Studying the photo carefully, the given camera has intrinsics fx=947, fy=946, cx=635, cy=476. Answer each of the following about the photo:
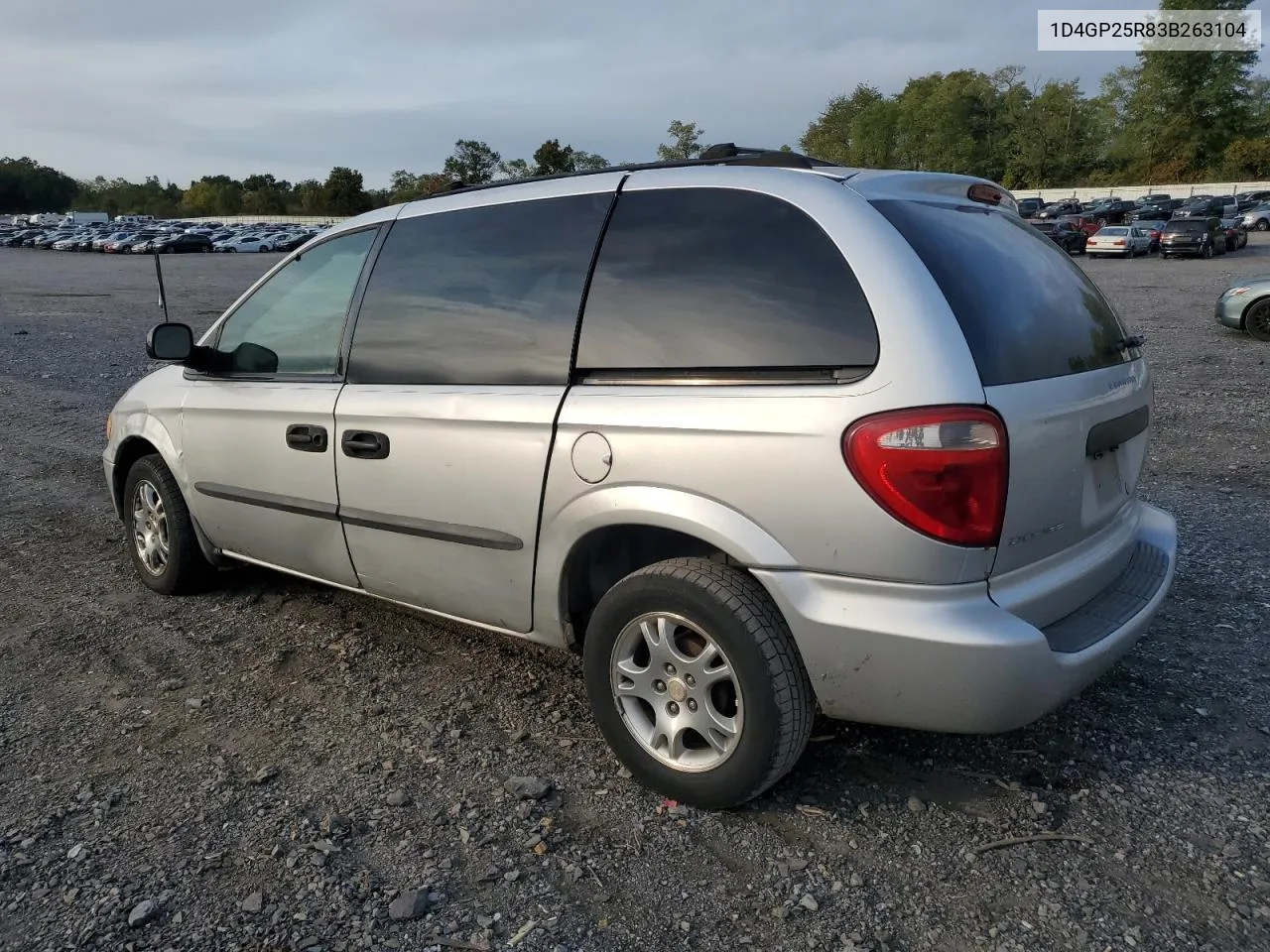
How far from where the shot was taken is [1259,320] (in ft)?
43.3

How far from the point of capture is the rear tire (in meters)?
13.1

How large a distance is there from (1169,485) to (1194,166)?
8947cm

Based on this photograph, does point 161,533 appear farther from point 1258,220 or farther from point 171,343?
point 1258,220

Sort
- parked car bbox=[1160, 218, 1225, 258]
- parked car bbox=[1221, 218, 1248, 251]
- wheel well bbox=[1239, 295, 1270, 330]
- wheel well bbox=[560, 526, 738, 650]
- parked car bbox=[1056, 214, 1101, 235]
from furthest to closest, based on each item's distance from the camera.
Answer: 1. parked car bbox=[1056, 214, 1101, 235]
2. parked car bbox=[1221, 218, 1248, 251]
3. parked car bbox=[1160, 218, 1225, 258]
4. wheel well bbox=[1239, 295, 1270, 330]
5. wheel well bbox=[560, 526, 738, 650]

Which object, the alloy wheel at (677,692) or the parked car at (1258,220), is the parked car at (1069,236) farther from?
the alloy wheel at (677,692)

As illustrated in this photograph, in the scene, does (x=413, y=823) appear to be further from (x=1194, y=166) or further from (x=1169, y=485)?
(x=1194, y=166)

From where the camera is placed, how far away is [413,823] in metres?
2.85

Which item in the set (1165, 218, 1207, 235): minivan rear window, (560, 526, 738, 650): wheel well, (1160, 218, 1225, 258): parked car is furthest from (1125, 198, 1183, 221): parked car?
(560, 526, 738, 650): wheel well

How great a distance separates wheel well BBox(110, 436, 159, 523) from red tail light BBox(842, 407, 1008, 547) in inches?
149

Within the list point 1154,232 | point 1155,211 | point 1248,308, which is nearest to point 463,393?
point 1248,308

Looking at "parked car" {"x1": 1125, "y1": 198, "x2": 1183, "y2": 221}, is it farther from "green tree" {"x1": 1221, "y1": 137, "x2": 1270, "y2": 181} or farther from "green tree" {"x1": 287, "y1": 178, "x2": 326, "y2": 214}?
"green tree" {"x1": 287, "y1": 178, "x2": 326, "y2": 214}

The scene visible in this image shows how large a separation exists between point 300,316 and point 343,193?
111 m

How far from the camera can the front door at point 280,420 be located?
12.4 feet

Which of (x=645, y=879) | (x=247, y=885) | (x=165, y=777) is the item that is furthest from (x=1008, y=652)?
(x=165, y=777)
